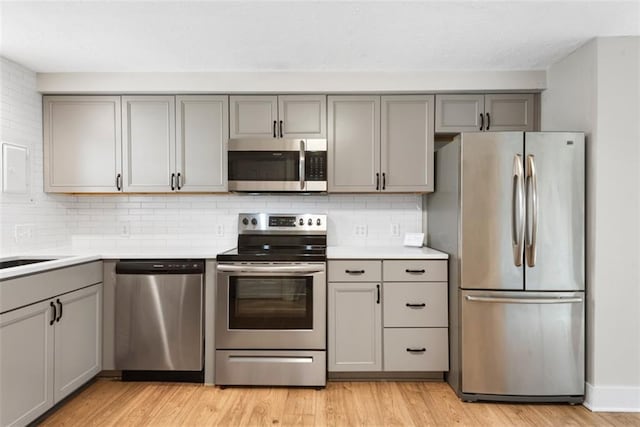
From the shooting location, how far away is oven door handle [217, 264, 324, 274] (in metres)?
2.95

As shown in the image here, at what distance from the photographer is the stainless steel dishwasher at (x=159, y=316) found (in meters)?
2.98

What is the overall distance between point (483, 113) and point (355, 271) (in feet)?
5.38

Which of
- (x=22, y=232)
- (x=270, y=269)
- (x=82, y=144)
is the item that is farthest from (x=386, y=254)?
(x=22, y=232)

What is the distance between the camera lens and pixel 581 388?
269cm

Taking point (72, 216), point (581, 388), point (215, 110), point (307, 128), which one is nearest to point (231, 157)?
point (215, 110)

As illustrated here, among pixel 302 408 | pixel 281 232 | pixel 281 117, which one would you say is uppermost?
pixel 281 117

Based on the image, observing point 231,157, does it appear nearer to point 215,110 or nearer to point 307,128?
point 215,110

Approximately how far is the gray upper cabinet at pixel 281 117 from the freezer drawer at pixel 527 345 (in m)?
1.77

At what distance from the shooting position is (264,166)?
10.8 feet

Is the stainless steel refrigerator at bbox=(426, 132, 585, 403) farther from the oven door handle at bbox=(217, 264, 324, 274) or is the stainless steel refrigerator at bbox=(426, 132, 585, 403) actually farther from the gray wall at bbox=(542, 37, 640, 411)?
the oven door handle at bbox=(217, 264, 324, 274)

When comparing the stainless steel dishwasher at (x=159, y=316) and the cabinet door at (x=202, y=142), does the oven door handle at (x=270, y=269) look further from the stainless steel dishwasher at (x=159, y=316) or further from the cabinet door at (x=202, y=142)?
the cabinet door at (x=202, y=142)

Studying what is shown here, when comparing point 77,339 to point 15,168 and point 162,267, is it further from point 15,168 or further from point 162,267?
point 15,168

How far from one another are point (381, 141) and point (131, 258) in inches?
82.5

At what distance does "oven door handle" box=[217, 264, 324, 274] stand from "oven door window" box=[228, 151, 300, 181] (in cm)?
74
